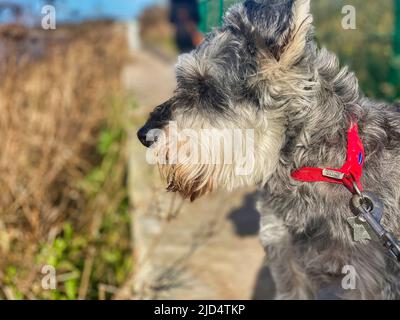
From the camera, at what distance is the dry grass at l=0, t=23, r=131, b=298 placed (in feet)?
15.6

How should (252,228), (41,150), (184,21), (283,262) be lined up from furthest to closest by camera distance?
(184,21) → (41,150) → (252,228) → (283,262)

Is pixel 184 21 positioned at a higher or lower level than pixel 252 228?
higher

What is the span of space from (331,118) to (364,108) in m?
0.26

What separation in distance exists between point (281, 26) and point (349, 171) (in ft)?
2.47

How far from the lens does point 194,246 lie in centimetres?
496

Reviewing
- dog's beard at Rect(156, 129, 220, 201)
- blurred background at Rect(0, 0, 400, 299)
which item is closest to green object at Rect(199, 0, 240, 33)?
blurred background at Rect(0, 0, 400, 299)

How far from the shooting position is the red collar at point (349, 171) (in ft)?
9.12

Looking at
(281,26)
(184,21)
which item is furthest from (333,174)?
(184,21)

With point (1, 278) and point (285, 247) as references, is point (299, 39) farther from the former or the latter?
point (1, 278)

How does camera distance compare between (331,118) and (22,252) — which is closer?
(331,118)

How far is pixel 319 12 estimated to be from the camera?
7.45 meters

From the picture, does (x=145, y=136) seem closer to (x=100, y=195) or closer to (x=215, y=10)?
(x=215, y=10)

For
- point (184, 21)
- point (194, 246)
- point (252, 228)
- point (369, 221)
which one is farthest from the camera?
point (184, 21)
